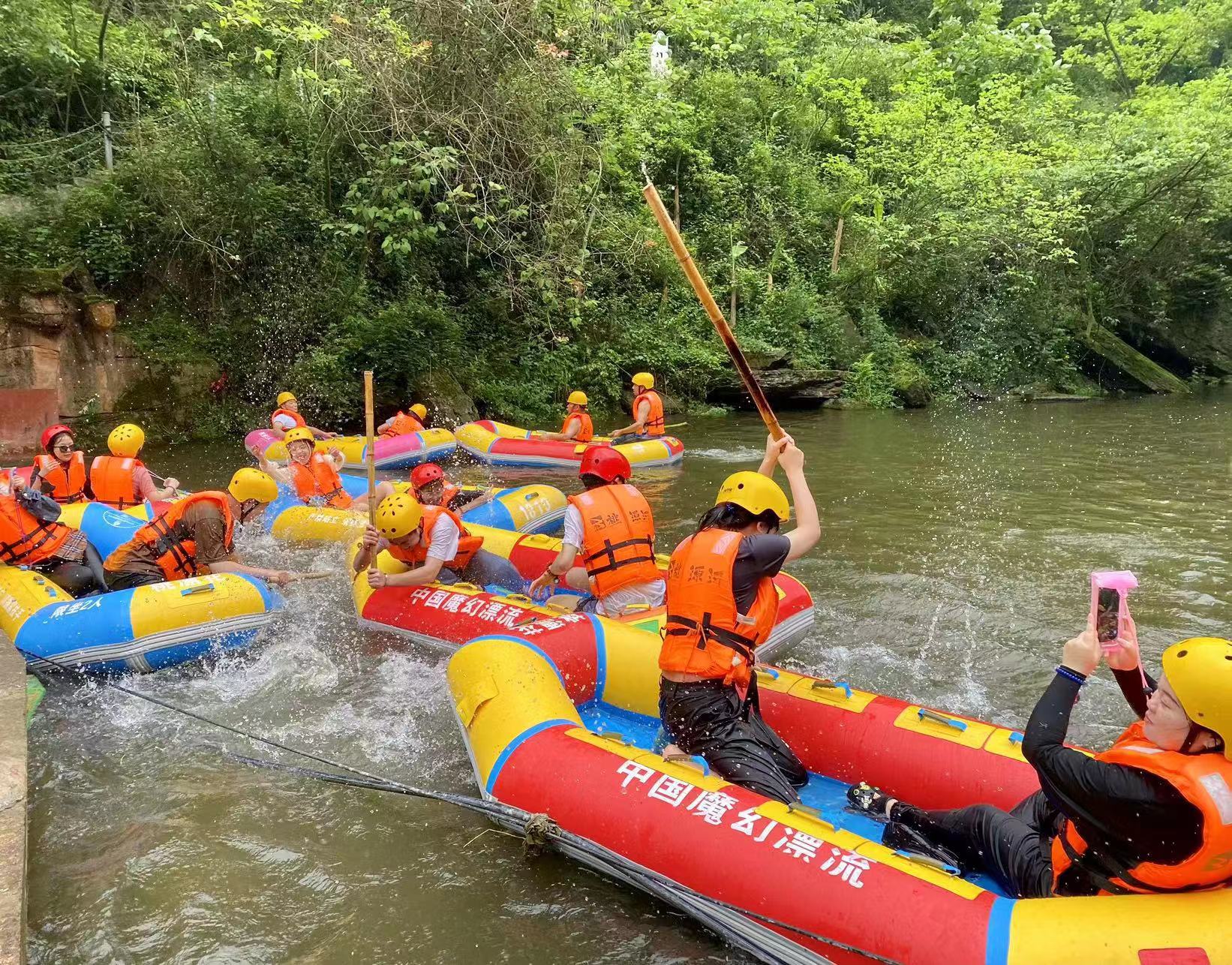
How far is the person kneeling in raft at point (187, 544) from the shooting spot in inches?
236

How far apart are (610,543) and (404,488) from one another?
2.93 m

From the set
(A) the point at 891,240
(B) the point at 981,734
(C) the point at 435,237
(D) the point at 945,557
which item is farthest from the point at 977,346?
(B) the point at 981,734

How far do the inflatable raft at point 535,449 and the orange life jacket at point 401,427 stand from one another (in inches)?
23.9

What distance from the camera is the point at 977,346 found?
22375mm

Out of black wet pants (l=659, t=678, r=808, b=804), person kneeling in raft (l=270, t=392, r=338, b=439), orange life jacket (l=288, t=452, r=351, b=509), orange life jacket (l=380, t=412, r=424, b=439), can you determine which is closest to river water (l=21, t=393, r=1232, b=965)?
black wet pants (l=659, t=678, r=808, b=804)

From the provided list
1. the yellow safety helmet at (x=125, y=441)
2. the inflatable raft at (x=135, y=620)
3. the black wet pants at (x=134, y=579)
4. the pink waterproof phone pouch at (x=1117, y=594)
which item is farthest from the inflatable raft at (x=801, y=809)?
the yellow safety helmet at (x=125, y=441)

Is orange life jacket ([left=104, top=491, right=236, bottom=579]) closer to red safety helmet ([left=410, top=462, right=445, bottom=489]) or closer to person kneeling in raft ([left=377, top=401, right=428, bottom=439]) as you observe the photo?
red safety helmet ([left=410, top=462, right=445, bottom=489])

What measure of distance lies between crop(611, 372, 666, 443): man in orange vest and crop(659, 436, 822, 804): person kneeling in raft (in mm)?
8534

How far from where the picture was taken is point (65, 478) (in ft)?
25.3

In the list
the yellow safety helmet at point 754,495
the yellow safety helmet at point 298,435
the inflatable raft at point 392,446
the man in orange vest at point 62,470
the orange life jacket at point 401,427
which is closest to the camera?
the yellow safety helmet at point 754,495

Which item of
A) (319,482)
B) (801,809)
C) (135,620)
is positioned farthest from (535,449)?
(801,809)

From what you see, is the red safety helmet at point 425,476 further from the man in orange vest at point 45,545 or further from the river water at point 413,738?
the man in orange vest at point 45,545

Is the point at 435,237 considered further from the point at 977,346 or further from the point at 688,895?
the point at 977,346

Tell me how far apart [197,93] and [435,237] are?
180 inches
